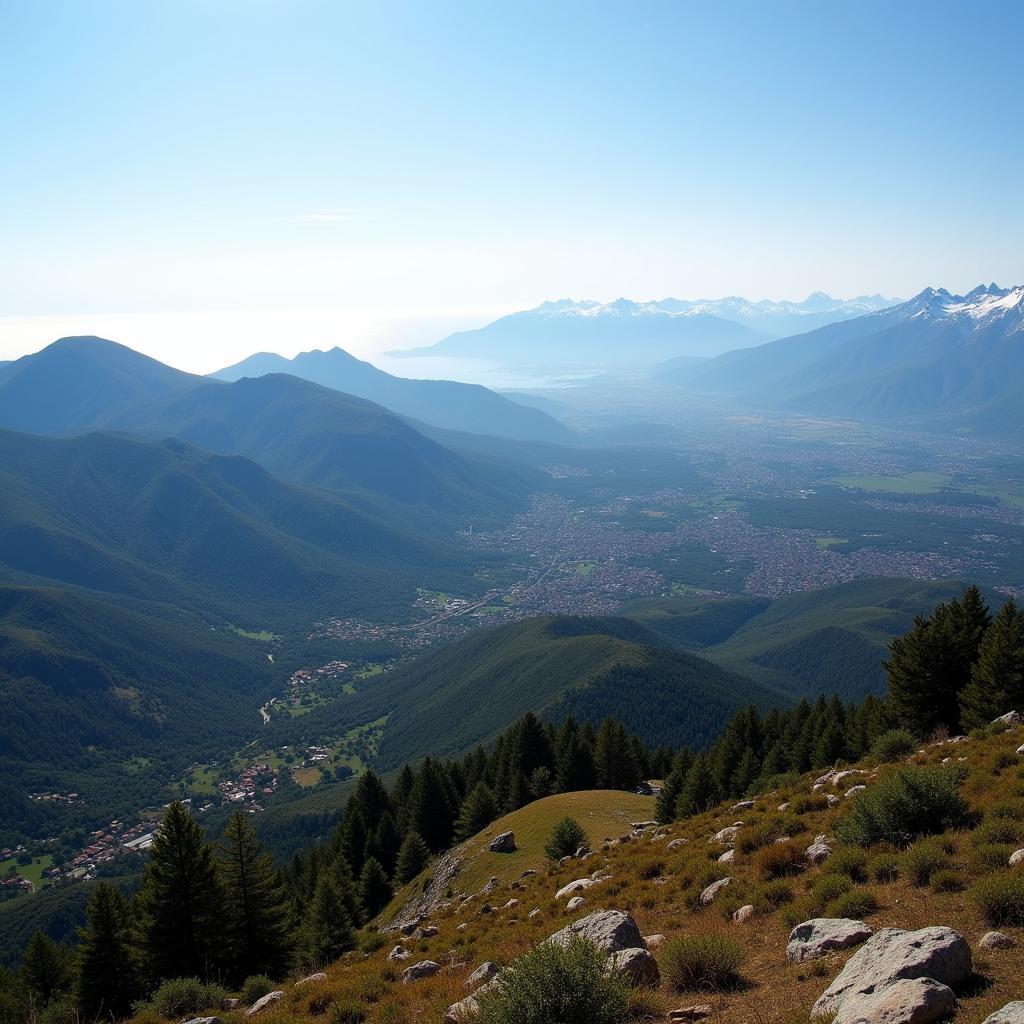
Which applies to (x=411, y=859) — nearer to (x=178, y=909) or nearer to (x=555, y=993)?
(x=178, y=909)

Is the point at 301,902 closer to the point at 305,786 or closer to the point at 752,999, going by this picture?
the point at 752,999

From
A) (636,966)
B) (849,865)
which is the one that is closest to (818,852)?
(849,865)

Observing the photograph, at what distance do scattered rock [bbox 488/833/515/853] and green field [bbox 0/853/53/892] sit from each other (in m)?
110

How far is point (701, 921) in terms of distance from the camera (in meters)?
15.7

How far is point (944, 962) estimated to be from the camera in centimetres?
908

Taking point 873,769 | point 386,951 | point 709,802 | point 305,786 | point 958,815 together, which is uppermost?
point 958,815

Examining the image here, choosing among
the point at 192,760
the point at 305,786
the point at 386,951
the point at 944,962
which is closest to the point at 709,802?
the point at 386,951

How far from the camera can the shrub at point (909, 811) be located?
51.3 feet

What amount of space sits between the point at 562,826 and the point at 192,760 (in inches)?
5794

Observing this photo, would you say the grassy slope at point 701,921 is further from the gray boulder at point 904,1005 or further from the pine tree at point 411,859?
the pine tree at point 411,859

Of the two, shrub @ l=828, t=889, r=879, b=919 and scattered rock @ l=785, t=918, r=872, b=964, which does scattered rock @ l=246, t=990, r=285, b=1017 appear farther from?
shrub @ l=828, t=889, r=879, b=919

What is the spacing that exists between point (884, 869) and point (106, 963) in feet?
99.8

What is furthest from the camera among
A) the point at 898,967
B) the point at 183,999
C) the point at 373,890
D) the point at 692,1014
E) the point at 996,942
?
the point at 373,890

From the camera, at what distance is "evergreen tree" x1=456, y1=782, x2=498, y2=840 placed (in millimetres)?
49594
